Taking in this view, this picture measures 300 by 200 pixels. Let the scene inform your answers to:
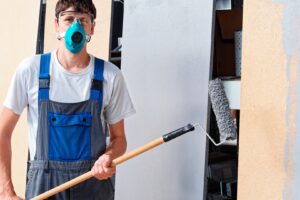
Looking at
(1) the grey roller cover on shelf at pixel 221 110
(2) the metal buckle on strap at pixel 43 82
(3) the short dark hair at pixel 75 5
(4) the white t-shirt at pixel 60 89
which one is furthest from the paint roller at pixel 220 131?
(3) the short dark hair at pixel 75 5

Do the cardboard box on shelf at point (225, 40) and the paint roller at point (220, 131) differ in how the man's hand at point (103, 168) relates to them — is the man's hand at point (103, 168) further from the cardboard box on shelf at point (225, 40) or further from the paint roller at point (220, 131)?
the cardboard box on shelf at point (225, 40)

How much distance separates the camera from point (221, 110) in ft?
5.32

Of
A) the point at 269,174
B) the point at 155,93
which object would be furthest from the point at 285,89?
the point at 155,93

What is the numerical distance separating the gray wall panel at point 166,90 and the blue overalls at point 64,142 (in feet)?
1.23

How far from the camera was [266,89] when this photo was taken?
5.10ft

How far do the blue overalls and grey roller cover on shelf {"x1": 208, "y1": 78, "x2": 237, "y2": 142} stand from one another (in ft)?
1.41

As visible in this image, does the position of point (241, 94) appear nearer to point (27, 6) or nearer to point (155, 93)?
point (155, 93)

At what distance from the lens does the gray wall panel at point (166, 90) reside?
5.85 ft

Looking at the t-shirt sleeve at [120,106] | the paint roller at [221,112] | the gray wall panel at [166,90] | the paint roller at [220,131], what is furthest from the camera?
the gray wall panel at [166,90]

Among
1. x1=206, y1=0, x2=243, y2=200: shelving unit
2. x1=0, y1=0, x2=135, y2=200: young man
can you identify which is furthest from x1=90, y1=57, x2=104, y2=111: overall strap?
x1=206, y1=0, x2=243, y2=200: shelving unit

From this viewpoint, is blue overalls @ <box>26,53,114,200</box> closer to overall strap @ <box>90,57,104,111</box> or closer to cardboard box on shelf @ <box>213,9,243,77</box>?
overall strap @ <box>90,57,104,111</box>

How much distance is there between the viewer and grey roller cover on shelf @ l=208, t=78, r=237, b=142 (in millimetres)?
1555

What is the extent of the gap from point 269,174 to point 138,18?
3.02ft

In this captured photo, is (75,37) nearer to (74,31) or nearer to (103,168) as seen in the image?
(74,31)
